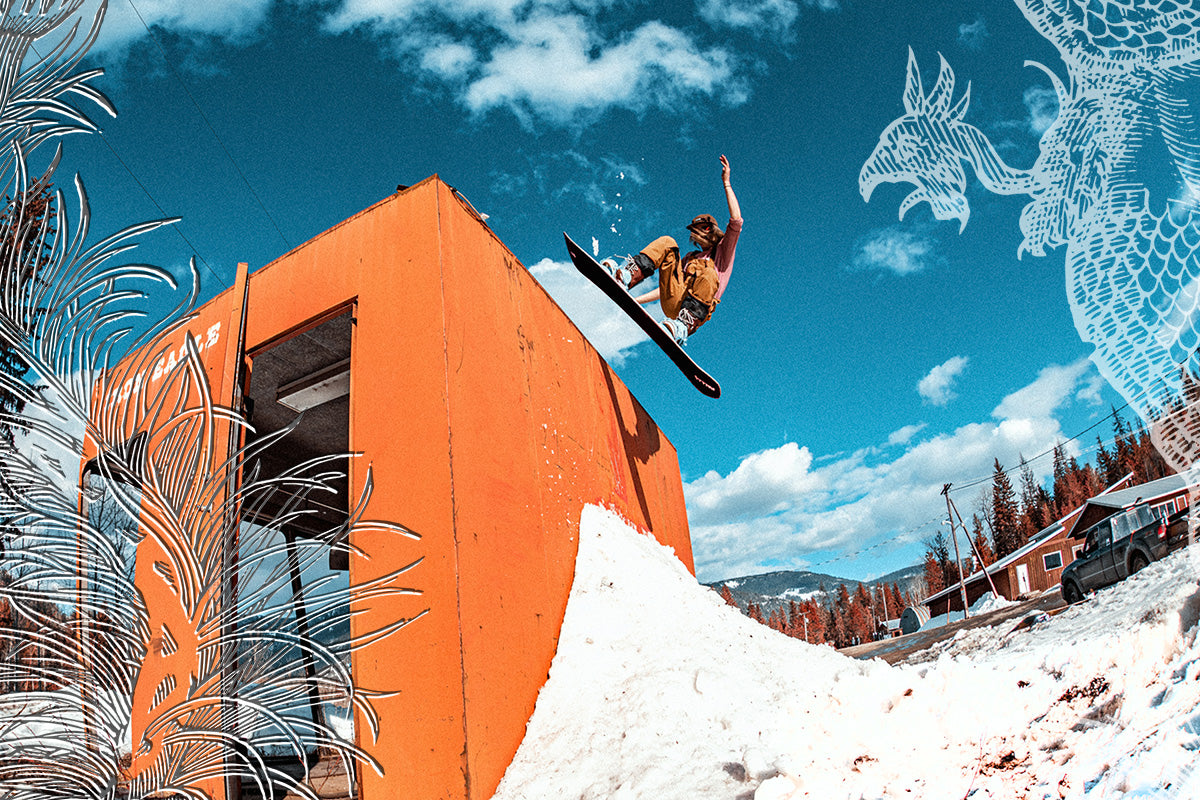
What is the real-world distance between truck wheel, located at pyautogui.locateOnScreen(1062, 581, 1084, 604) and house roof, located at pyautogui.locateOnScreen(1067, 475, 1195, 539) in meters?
4.36

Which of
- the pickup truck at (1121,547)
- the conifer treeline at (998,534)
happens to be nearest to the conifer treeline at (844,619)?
the conifer treeline at (998,534)

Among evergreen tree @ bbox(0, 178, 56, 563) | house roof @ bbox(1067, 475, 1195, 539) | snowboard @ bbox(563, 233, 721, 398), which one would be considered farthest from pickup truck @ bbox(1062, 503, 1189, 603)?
evergreen tree @ bbox(0, 178, 56, 563)

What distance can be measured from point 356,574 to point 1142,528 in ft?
38.6

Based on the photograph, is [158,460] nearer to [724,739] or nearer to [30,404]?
[30,404]

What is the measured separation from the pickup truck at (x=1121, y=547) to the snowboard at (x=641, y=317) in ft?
21.4

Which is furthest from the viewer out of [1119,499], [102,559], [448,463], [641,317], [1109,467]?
[1109,467]

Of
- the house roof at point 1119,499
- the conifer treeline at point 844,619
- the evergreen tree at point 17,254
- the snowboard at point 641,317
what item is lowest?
the conifer treeline at point 844,619

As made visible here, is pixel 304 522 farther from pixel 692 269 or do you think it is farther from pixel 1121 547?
pixel 1121 547

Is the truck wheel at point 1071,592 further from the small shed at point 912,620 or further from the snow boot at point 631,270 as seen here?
the small shed at point 912,620

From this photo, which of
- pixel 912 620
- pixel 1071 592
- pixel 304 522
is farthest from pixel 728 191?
pixel 912 620

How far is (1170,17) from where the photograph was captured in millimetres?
1568

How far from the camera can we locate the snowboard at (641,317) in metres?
6.54

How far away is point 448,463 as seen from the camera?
4066mm

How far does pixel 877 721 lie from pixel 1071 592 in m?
12.0
